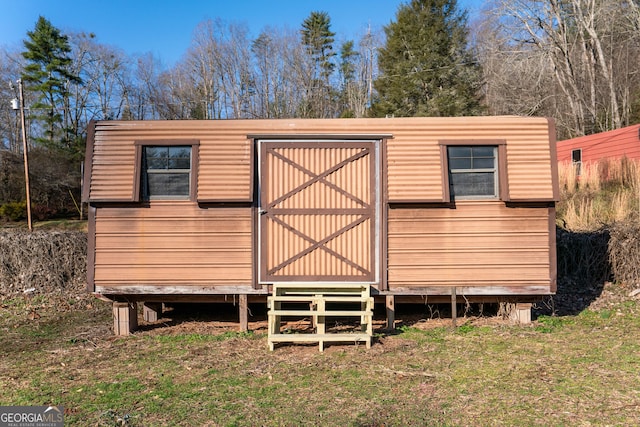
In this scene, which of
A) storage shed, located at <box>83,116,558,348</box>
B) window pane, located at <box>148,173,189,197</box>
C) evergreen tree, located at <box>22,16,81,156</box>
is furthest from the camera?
evergreen tree, located at <box>22,16,81,156</box>

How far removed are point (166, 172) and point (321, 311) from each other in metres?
3.31

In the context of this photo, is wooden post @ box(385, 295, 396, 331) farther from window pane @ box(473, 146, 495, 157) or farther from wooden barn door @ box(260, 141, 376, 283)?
window pane @ box(473, 146, 495, 157)

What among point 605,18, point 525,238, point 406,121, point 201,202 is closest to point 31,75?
point 201,202

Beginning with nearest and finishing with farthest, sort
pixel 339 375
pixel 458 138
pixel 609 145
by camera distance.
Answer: pixel 339 375, pixel 458 138, pixel 609 145

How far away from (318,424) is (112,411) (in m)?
2.08

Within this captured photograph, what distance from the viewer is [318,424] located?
3.92 metres

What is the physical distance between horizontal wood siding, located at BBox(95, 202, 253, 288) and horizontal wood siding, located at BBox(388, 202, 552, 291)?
104 inches

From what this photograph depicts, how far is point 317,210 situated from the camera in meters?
6.85

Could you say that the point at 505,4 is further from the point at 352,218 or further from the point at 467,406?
the point at 467,406

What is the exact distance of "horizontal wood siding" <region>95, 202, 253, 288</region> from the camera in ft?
22.0

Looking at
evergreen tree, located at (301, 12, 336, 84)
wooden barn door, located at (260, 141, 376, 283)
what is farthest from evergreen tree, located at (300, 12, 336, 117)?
wooden barn door, located at (260, 141, 376, 283)
